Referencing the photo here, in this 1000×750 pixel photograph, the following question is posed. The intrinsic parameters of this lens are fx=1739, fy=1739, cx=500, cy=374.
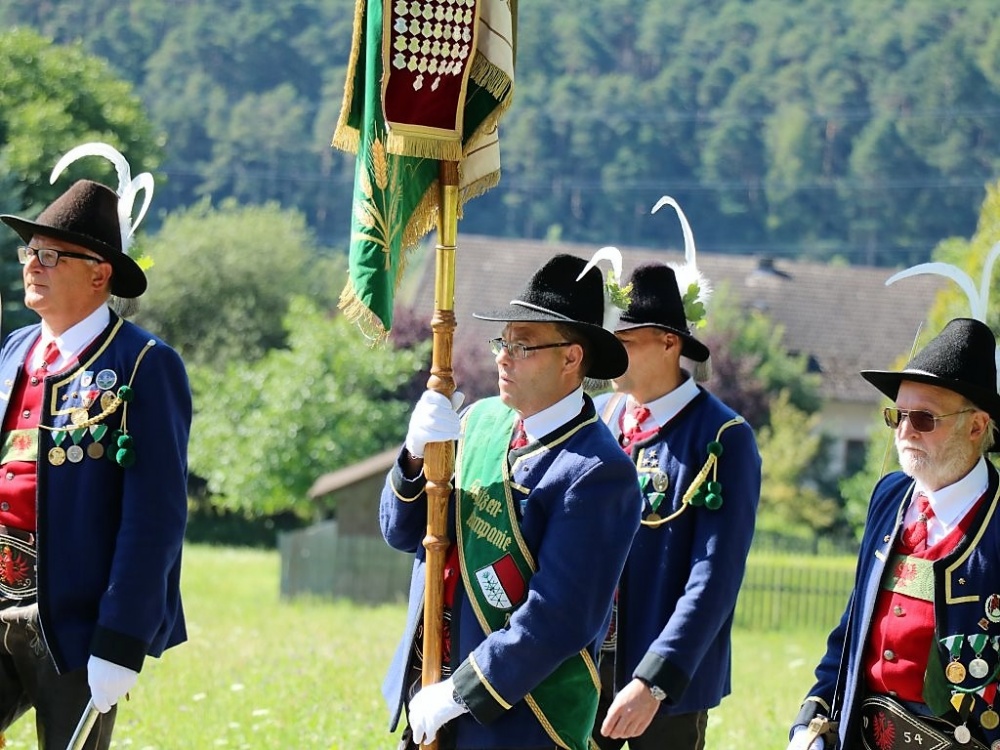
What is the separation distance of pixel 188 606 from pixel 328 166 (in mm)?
81795

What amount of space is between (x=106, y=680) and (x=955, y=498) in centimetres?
269

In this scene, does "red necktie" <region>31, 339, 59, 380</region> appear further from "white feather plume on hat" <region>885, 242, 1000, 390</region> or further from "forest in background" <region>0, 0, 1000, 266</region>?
"forest in background" <region>0, 0, 1000, 266</region>

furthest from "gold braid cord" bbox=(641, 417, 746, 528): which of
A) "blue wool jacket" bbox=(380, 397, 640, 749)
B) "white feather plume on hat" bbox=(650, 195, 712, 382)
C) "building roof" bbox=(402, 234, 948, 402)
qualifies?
"building roof" bbox=(402, 234, 948, 402)

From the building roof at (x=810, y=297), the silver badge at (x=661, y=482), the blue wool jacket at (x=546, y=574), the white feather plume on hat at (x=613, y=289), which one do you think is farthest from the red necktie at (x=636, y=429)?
the building roof at (x=810, y=297)

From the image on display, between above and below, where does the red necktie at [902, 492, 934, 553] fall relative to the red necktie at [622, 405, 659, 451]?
below

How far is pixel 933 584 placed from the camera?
206 inches

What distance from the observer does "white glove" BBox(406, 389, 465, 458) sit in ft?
17.0

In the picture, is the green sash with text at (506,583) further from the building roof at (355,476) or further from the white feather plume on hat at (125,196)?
the building roof at (355,476)

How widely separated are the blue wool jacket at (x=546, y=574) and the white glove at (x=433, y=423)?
8.6 inches

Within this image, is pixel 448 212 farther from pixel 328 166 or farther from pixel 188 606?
pixel 328 166

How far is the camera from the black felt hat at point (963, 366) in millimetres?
5254

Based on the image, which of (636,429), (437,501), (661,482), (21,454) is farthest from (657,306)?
(21,454)

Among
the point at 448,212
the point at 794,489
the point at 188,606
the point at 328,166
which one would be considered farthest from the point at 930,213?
the point at 448,212

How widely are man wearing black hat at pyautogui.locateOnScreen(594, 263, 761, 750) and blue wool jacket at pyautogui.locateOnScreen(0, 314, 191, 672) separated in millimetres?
1623
